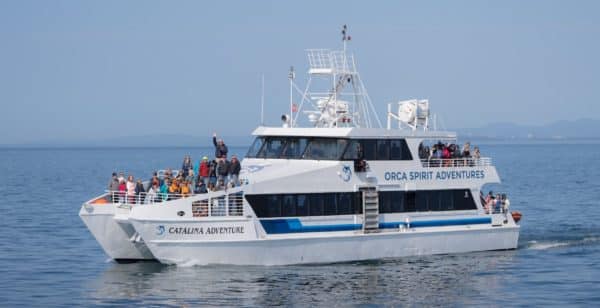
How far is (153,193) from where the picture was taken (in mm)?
25594

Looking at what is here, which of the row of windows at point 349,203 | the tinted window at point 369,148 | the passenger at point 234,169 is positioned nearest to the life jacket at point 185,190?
the passenger at point 234,169

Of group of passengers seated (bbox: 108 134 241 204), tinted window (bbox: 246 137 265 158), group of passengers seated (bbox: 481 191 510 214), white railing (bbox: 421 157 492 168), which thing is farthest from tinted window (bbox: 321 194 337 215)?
group of passengers seated (bbox: 481 191 510 214)

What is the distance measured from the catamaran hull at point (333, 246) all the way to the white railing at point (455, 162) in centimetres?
183

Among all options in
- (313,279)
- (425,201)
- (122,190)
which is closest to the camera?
(313,279)

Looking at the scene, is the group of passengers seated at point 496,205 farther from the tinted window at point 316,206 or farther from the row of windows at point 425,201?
the tinted window at point 316,206

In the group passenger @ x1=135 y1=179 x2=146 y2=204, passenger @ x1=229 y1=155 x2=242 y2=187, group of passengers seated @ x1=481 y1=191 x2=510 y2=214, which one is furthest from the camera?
group of passengers seated @ x1=481 y1=191 x2=510 y2=214

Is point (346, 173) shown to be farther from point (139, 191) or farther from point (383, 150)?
point (139, 191)

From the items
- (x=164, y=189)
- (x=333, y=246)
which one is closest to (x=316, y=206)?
(x=333, y=246)

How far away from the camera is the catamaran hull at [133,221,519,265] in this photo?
25266 mm

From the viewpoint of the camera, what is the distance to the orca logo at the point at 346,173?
2698 centimetres

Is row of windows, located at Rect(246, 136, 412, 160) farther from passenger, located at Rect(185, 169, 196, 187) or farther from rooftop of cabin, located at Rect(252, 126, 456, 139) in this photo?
passenger, located at Rect(185, 169, 196, 187)

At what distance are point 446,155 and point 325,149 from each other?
3987 mm

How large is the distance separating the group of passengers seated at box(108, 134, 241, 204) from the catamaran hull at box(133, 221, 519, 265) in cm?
135

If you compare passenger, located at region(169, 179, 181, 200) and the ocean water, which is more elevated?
passenger, located at region(169, 179, 181, 200)
